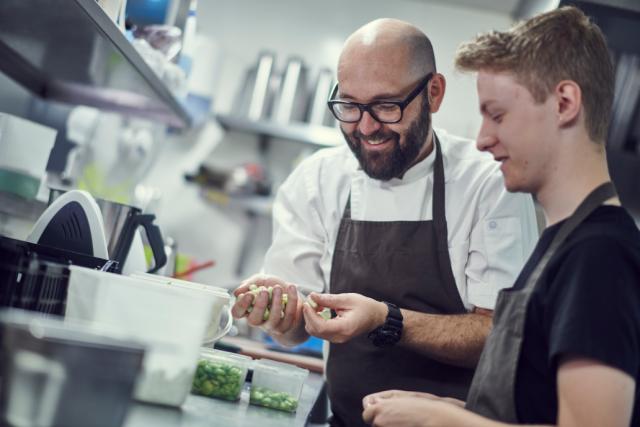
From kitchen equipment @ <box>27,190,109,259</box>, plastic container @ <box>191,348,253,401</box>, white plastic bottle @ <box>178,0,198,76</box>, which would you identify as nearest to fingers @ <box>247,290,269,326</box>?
plastic container @ <box>191,348,253,401</box>

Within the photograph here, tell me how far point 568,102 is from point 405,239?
797 millimetres

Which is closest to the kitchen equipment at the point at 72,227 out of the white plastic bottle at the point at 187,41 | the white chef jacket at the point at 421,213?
the white chef jacket at the point at 421,213

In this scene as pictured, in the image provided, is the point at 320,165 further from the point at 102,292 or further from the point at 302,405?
the point at 102,292

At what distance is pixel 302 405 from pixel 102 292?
656mm

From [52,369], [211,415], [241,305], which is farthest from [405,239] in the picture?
[52,369]

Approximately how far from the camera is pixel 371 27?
212 cm

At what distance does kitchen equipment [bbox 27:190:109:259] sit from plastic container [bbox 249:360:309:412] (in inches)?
17.1

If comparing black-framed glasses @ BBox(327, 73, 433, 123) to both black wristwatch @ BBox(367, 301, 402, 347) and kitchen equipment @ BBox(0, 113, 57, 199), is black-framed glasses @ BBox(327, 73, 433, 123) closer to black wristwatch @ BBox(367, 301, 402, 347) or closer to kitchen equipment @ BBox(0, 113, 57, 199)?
black wristwatch @ BBox(367, 301, 402, 347)

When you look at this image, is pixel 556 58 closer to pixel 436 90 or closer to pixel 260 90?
pixel 436 90

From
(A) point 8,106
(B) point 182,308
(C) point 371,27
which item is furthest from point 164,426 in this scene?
(A) point 8,106

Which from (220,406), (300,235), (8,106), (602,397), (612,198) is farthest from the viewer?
(8,106)

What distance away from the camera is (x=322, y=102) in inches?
160

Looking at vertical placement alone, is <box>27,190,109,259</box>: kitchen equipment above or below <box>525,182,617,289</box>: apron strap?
below

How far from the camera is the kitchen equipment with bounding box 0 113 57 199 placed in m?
2.12
